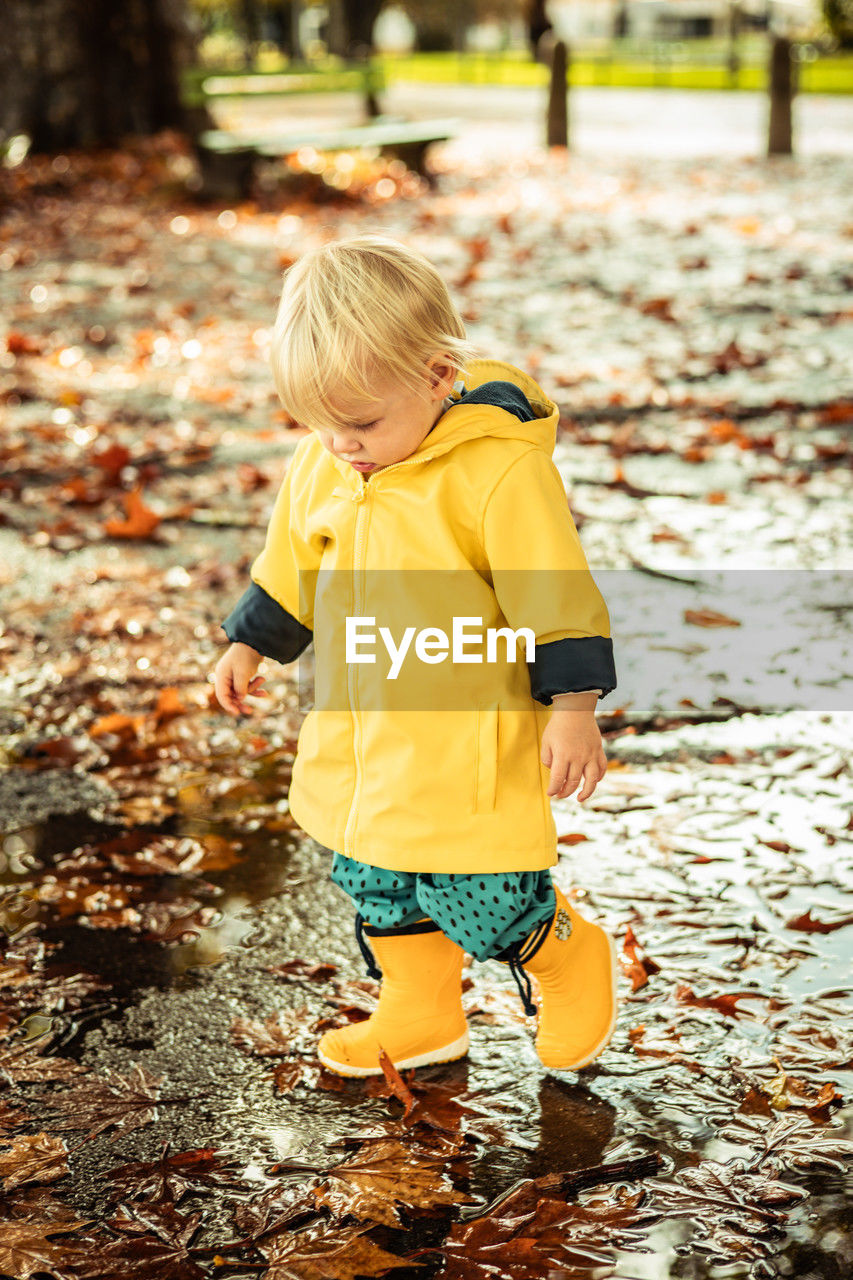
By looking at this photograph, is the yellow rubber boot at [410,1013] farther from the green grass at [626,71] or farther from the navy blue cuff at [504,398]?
the green grass at [626,71]

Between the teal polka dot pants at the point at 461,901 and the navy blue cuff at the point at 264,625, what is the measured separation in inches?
14.4

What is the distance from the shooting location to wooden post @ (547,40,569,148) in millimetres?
13797

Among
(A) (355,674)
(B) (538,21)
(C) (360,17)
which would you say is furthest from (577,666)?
(C) (360,17)

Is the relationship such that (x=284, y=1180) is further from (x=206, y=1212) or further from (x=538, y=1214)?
(x=538, y=1214)

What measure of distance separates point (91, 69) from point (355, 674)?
13.6 metres

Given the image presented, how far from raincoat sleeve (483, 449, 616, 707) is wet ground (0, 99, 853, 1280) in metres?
0.73

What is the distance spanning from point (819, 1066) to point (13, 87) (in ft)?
44.7

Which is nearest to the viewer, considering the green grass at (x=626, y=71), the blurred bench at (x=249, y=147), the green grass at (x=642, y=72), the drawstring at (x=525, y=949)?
the drawstring at (x=525, y=949)

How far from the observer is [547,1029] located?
7.25 feet

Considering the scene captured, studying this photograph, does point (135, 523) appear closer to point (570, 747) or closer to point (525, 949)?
point (525, 949)

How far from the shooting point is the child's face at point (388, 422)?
1.87 m

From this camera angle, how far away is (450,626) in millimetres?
1964

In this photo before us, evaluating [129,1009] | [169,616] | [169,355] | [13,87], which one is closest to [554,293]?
[169,355]

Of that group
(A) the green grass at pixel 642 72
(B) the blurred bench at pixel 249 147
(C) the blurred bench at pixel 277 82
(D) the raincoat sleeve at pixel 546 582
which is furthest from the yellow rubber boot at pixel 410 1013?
(A) the green grass at pixel 642 72
